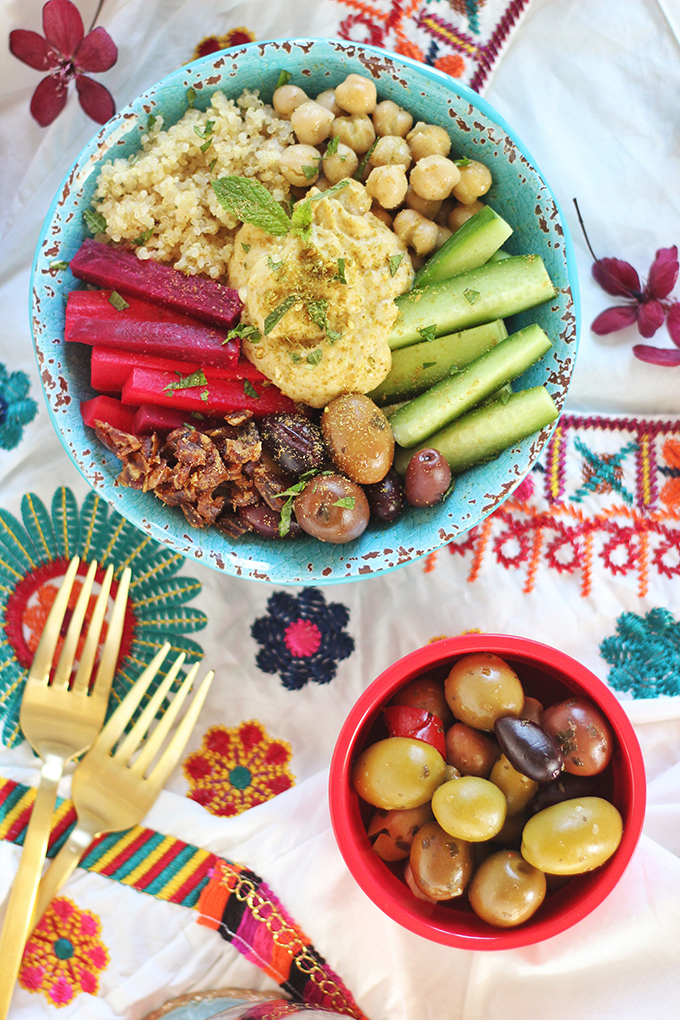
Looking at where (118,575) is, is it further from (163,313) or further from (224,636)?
(163,313)

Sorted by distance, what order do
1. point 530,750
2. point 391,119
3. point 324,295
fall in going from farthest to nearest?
point 391,119
point 324,295
point 530,750

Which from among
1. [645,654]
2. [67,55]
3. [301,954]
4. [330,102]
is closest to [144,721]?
[301,954]

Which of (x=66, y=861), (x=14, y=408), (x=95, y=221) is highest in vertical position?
(x=95, y=221)

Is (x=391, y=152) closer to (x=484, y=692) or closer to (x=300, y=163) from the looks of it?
(x=300, y=163)

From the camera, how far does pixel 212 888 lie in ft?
4.93

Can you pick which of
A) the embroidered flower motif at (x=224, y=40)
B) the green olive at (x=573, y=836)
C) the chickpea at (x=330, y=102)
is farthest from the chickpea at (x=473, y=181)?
the green olive at (x=573, y=836)

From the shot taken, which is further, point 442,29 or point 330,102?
point 442,29

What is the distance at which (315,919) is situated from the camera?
4.88 feet

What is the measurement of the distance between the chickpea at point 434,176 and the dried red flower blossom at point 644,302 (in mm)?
374

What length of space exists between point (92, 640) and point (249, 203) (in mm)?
849

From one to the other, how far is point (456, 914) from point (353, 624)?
0.55 metres

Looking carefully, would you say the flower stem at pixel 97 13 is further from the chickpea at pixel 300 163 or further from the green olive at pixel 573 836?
the green olive at pixel 573 836

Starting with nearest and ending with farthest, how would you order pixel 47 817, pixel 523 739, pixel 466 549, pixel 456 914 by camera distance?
pixel 523 739
pixel 456 914
pixel 47 817
pixel 466 549

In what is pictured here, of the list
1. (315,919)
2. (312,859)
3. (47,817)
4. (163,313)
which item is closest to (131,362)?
(163,313)
